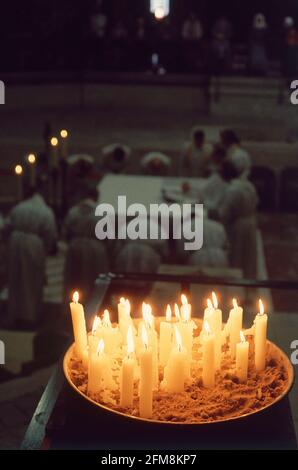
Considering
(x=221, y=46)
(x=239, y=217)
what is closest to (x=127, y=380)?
(x=239, y=217)

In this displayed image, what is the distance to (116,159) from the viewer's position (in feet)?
35.0

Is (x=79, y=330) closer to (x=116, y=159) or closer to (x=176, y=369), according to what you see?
(x=176, y=369)

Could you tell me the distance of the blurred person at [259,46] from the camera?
19344 mm

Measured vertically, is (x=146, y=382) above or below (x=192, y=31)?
below

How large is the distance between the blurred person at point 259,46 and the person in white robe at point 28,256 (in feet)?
40.8

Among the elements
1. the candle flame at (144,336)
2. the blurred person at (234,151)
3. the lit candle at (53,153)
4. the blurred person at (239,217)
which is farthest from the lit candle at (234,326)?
the blurred person at (234,151)

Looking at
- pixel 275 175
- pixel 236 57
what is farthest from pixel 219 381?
pixel 236 57

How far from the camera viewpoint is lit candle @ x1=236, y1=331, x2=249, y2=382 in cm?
247

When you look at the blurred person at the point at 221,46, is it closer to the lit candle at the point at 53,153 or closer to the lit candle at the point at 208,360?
the lit candle at the point at 53,153

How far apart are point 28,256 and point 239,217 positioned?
7.74ft

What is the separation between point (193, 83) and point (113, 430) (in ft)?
56.3

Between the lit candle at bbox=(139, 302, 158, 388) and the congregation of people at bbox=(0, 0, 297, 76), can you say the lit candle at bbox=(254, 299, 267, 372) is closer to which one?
the lit candle at bbox=(139, 302, 158, 388)
